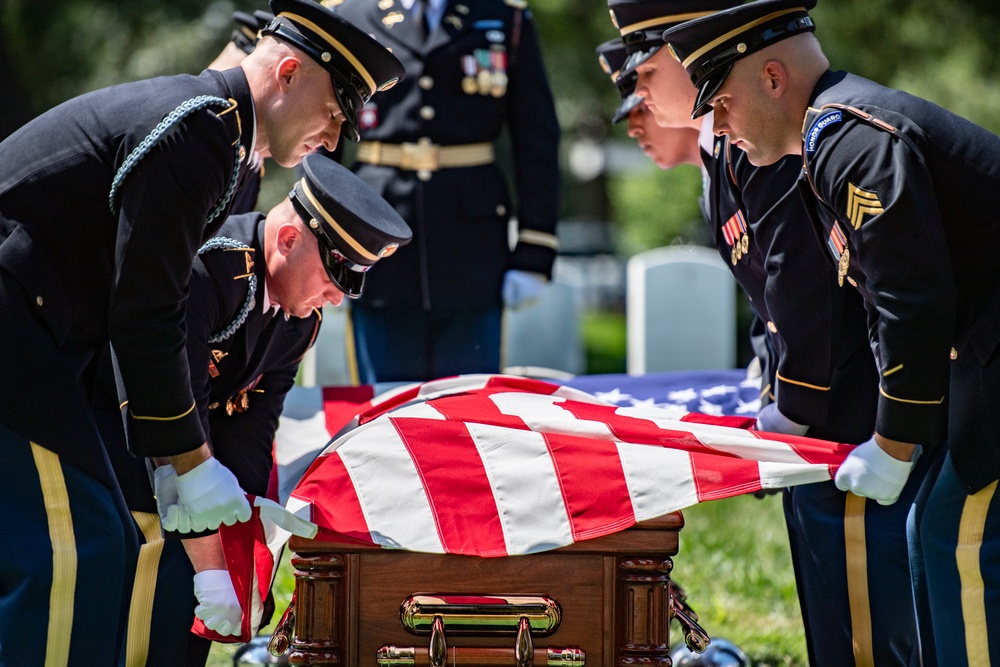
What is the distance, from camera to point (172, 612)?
2.73 meters

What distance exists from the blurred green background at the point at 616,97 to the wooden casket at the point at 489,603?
4.43 feet

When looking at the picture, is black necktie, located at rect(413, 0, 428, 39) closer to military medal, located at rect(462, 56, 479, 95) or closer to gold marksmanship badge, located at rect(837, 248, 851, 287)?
military medal, located at rect(462, 56, 479, 95)

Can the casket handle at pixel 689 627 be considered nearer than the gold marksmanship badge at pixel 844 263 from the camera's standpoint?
No

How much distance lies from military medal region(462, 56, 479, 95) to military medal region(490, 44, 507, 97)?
7cm

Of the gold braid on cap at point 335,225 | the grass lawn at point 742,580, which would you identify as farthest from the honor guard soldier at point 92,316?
the grass lawn at point 742,580

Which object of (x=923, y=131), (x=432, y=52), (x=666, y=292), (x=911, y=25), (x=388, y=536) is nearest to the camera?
(x=923, y=131)

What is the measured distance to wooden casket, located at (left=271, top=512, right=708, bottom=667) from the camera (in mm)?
2479

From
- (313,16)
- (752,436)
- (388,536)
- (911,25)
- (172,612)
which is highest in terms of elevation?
(911,25)

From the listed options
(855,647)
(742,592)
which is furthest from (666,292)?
(855,647)

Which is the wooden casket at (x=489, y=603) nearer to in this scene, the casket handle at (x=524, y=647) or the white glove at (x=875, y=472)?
the casket handle at (x=524, y=647)

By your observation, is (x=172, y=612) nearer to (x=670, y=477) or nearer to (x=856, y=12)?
(x=670, y=477)

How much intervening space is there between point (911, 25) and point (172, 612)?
11.5m

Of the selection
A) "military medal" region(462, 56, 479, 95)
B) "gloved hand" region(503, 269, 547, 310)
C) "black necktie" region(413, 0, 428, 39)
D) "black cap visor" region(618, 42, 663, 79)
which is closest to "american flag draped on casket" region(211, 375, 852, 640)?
"black cap visor" region(618, 42, 663, 79)

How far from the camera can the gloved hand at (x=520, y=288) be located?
424cm
